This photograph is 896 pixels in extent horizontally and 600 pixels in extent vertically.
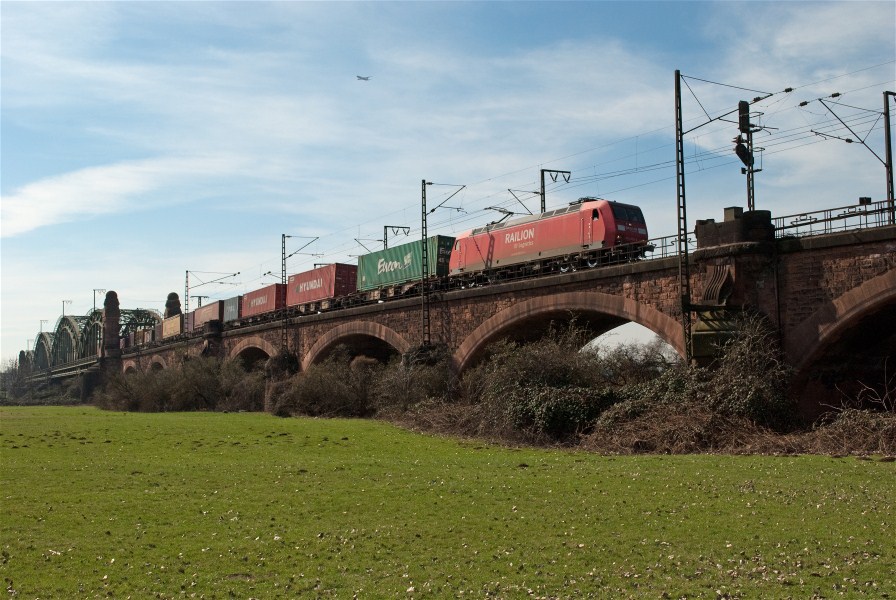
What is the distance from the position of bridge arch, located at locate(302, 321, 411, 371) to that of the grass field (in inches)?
951

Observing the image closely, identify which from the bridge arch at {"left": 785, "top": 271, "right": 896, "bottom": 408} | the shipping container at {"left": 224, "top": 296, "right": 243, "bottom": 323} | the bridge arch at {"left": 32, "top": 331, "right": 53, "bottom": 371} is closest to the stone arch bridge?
the bridge arch at {"left": 785, "top": 271, "right": 896, "bottom": 408}

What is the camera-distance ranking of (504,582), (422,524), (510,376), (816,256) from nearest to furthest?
(504,582) → (422,524) → (816,256) → (510,376)

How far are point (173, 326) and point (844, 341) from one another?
74201 millimetres

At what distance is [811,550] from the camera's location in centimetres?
970

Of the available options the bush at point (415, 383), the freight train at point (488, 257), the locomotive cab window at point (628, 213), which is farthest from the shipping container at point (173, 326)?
the locomotive cab window at point (628, 213)

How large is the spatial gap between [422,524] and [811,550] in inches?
192

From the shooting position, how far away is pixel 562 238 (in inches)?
1364

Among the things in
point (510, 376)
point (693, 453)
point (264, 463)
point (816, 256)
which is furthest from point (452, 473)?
point (816, 256)

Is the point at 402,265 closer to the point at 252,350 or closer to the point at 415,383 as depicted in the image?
the point at 415,383

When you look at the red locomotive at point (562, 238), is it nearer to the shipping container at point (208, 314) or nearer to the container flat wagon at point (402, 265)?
the container flat wagon at point (402, 265)

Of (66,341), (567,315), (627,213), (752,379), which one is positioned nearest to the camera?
(752,379)

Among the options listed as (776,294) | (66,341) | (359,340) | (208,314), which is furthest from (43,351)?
(776,294)

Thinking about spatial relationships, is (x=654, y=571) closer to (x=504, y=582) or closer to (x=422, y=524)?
(x=504, y=582)

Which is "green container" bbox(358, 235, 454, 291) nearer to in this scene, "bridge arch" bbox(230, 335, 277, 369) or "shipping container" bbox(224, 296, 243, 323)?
"bridge arch" bbox(230, 335, 277, 369)
